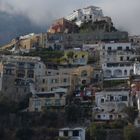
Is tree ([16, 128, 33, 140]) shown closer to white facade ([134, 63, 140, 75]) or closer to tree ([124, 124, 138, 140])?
tree ([124, 124, 138, 140])

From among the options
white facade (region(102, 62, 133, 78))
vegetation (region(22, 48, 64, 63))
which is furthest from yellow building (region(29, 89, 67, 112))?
vegetation (region(22, 48, 64, 63))

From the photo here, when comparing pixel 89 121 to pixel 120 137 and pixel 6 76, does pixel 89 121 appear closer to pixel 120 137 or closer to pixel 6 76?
pixel 120 137

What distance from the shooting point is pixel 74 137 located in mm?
64688

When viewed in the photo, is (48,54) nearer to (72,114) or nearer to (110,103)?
(110,103)

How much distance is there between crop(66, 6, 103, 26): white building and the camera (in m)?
106

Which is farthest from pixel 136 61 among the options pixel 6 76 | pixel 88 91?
pixel 6 76

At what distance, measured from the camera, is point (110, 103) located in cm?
7081

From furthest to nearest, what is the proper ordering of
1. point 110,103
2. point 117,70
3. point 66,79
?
point 117,70
point 66,79
point 110,103

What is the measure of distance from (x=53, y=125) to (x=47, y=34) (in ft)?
105

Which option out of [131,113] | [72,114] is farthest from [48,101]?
[131,113]

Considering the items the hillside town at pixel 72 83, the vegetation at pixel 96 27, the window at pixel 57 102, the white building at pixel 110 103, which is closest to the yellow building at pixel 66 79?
the hillside town at pixel 72 83

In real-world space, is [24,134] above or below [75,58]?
below

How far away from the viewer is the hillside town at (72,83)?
215ft

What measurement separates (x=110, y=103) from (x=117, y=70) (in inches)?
423
